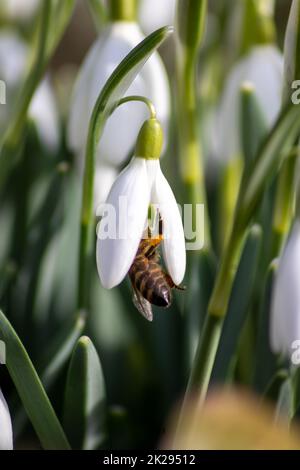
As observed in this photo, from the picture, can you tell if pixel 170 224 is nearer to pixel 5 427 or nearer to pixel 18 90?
pixel 5 427

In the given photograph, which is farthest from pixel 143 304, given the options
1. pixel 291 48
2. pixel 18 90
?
pixel 18 90

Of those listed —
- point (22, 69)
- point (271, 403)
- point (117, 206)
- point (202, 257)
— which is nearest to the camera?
point (117, 206)

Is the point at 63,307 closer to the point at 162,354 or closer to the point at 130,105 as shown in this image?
the point at 162,354

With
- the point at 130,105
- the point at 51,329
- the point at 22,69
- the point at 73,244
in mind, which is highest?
the point at 22,69

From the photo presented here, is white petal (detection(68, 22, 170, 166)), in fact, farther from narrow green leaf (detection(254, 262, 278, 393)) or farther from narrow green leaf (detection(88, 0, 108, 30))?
narrow green leaf (detection(254, 262, 278, 393))

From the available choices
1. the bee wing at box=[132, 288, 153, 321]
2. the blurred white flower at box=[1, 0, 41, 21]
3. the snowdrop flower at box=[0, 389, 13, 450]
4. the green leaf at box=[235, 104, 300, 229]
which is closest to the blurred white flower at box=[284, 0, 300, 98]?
the green leaf at box=[235, 104, 300, 229]

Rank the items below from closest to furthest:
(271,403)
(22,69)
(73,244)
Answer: (271,403) → (73,244) → (22,69)

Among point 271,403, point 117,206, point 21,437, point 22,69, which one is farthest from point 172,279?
point 22,69
